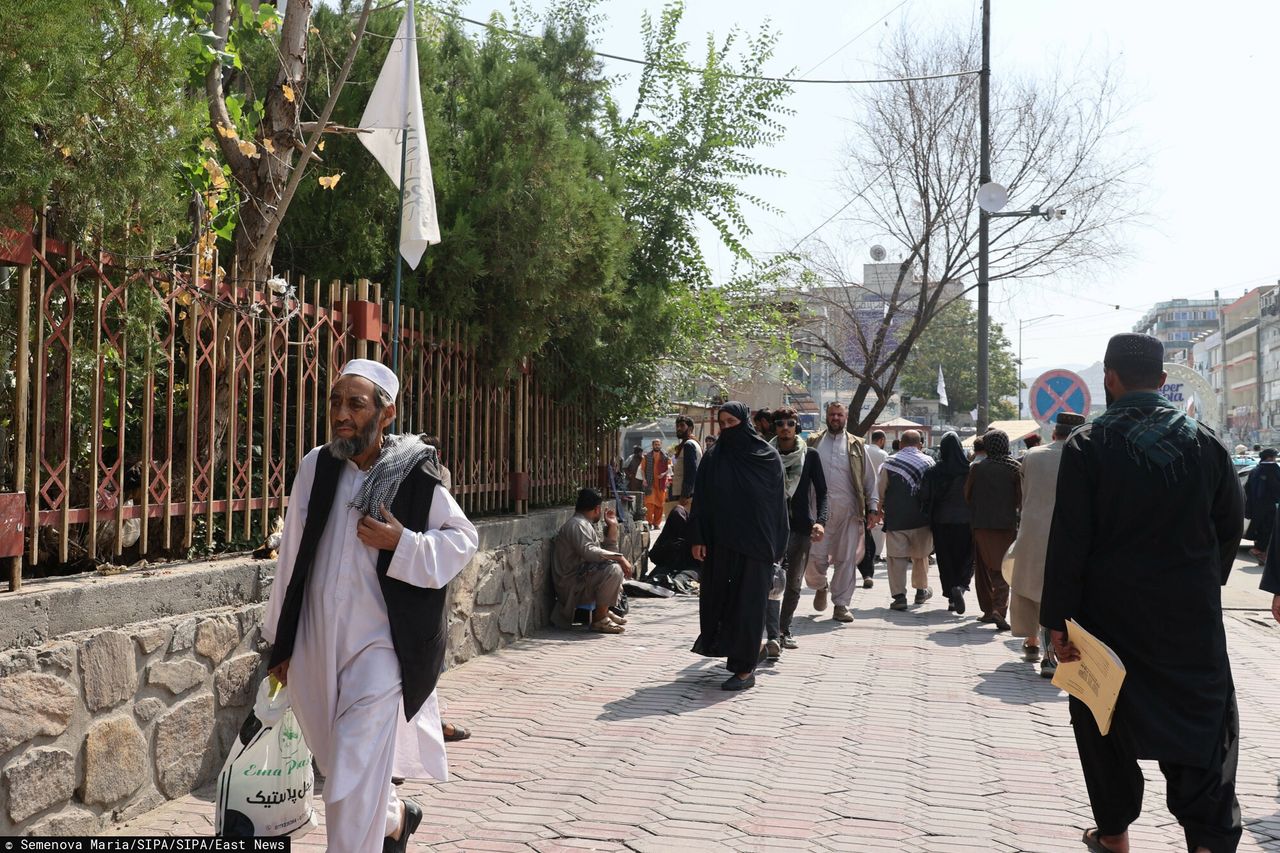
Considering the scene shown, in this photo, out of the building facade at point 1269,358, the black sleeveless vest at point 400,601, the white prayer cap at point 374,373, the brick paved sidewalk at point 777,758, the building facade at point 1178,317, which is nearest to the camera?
the black sleeveless vest at point 400,601

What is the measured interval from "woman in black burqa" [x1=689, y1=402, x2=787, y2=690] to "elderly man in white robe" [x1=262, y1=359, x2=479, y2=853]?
414 cm

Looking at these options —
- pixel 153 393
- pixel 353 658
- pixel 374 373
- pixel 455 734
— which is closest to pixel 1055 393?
pixel 455 734

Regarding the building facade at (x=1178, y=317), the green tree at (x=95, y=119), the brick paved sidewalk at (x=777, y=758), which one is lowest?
the brick paved sidewalk at (x=777, y=758)

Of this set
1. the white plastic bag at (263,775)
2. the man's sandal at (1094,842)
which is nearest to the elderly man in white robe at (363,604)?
the white plastic bag at (263,775)

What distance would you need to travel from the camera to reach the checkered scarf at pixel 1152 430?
3971 mm

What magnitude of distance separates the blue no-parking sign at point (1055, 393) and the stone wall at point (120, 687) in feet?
34.3

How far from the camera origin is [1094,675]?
3.96 metres

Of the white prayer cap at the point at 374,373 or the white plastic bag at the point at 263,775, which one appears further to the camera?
the white plastic bag at the point at 263,775

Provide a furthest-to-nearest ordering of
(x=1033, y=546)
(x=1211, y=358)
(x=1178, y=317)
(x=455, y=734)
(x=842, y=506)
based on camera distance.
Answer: (x=1178, y=317), (x=1211, y=358), (x=842, y=506), (x=1033, y=546), (x=455, y=734)

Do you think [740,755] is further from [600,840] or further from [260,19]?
[260,19]

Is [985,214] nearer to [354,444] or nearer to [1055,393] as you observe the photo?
[1055,393]

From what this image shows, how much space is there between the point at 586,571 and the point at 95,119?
20.1 feet

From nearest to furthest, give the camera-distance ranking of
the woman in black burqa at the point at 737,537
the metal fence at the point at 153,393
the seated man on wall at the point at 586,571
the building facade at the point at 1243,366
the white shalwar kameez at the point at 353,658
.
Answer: the white shalwar kameez at the point at 353,658 < the metal fence at the point at 153,393 < the woman in black burqa at the point at 737,537 < the seated man on wall at the point at 586,571 < the building facade at the point at 1243,366

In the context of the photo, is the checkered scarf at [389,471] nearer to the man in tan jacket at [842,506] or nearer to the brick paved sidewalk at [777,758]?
the brick paved sidewalk at [777,758]
